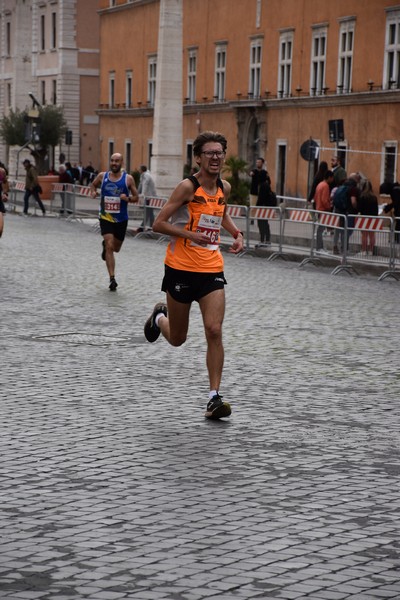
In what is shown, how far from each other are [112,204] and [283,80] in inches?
1257

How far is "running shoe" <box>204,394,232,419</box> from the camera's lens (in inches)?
352

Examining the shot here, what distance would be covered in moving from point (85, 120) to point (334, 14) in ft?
115

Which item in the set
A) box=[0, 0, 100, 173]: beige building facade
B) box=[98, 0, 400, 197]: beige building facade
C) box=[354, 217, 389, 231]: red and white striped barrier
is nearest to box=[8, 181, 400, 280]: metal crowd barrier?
box=[354, 217, 389, 231]: red and white striped barrier

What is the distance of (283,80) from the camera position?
162 ft

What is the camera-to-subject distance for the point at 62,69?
77.6 m

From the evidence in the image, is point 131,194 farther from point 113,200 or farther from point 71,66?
point 71,66

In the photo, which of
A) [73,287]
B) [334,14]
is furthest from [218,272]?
[334,14]

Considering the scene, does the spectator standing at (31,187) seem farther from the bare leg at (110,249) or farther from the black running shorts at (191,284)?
the black running shorts at (191,284)

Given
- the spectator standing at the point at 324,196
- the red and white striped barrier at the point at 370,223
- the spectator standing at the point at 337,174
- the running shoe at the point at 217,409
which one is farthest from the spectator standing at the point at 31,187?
the running shoe at the point at 217,409

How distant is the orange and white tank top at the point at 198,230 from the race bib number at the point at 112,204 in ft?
30.0

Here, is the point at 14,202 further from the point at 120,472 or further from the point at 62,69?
the point at 120,472

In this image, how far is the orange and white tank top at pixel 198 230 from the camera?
30.7 ft

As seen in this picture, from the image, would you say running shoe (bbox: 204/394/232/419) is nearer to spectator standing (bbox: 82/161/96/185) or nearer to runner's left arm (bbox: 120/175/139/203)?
runner's left arm (bbox: 120/175/139/203)

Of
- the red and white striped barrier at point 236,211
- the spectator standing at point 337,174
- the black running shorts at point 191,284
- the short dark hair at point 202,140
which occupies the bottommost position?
the red and white striped barrier at point 236,211
